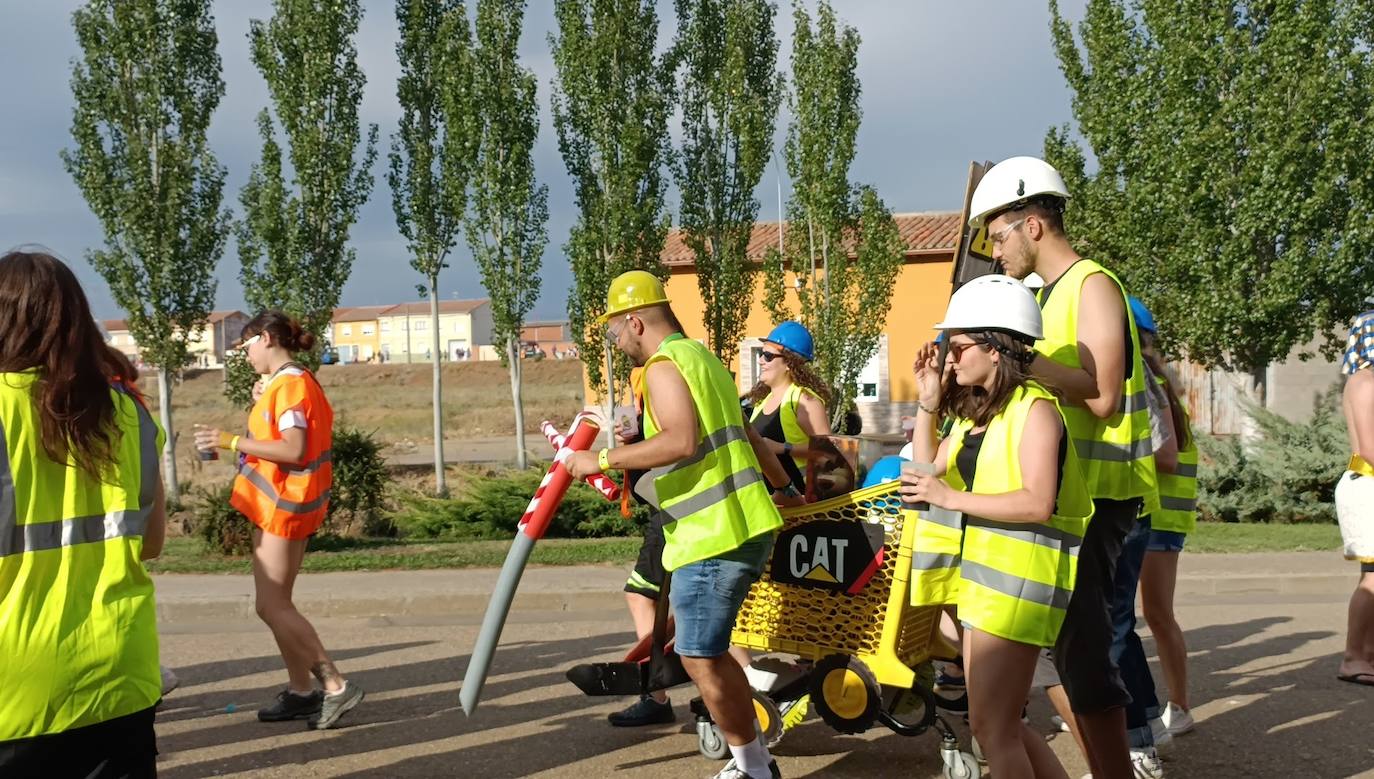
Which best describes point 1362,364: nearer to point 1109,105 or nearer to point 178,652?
point 178,652

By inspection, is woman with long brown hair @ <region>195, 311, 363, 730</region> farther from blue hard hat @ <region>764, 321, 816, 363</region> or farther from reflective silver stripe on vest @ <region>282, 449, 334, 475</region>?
blue hard hat @ <region>764, 321, 816, 363</region>

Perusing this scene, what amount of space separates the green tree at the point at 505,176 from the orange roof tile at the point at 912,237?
25.0 feet

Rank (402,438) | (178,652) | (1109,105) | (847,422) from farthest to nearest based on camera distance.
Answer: (402,438) < (1109,105) < (847,422) < (178,652)

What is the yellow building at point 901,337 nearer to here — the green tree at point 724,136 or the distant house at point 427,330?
the green tree at point 724,136

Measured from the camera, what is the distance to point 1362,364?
6707mm

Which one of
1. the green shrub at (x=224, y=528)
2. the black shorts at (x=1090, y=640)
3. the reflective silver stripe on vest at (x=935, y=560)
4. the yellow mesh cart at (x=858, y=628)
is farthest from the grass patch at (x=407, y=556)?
the black shorts at (x=1090, y=640)

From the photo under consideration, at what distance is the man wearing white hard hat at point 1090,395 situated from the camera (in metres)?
3.99

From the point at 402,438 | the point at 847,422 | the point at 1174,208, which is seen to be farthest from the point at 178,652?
the point at 402,438

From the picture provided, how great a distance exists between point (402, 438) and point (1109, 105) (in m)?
27.7

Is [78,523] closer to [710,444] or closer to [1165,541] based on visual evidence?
[710,444]

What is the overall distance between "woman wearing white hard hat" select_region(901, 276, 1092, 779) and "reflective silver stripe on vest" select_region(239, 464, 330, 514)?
339cm

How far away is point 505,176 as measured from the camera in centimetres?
2562

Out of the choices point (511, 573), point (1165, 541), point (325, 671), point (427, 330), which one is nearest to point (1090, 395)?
point (1165, 541)

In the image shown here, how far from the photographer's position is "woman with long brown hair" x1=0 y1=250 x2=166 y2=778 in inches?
114
